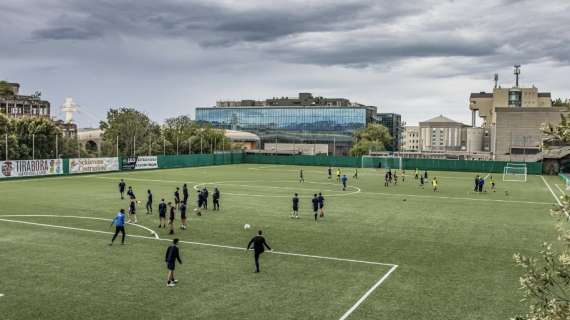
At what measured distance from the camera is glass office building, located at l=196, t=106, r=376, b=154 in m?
172

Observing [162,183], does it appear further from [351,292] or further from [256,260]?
[351,292]

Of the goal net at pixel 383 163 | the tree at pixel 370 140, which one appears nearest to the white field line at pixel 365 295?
the goal net at pixel 383 163

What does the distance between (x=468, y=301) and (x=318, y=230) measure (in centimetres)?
1231

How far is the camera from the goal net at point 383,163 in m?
88.9

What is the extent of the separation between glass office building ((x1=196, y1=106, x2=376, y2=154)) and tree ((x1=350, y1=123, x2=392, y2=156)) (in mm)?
29560

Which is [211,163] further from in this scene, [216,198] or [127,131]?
[216,198]

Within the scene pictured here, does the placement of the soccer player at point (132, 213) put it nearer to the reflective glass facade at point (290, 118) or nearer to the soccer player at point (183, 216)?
the soccer player at point (183, 216)

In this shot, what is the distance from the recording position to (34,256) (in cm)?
2023

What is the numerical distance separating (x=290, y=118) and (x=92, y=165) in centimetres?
11963

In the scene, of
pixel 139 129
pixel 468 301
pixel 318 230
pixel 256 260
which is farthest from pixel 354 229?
pixel 139 129

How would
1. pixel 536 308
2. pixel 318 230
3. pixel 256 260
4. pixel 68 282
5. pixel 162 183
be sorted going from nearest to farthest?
pixel 536 308, pixel 68 282, pixel 256 260, pixel 318 230, pixel 162 183

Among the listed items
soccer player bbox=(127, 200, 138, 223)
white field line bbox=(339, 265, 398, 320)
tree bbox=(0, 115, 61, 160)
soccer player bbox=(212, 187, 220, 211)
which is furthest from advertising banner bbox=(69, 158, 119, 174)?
white field line bbox=(339, 265, 398, 320)

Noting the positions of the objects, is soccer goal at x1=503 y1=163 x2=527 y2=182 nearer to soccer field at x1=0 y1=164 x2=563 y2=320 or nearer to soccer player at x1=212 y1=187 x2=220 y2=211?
soccer field at x1=0 y1=164 x2=563 y2=320

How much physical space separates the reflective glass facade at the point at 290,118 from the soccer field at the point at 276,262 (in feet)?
440
